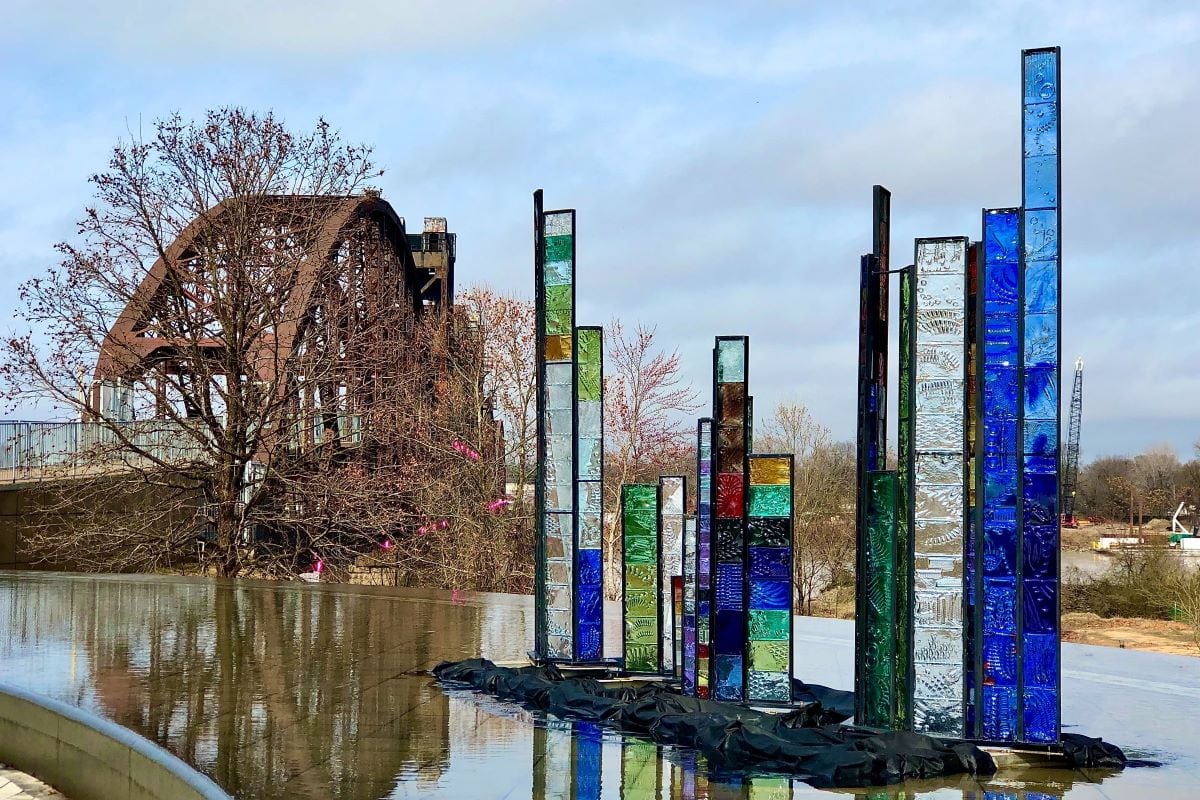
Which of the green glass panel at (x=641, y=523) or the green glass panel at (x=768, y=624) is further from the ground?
the green glass panel at (x=641, y=523)

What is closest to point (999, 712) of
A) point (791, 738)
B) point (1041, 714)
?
point (1041, 714)

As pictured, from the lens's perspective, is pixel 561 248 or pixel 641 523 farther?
pixel 561 248

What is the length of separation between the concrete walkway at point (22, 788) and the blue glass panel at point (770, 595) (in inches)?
167

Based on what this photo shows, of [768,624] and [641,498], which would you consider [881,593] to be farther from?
[641,498]

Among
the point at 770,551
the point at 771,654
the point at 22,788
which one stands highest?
the point at 770,551

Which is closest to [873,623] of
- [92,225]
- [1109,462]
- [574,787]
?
[574,787]

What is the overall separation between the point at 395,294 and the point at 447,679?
64.4 ft

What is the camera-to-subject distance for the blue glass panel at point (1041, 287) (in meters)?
7.07

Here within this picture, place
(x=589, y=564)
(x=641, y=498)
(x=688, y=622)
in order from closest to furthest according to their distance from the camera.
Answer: (x=688, y=622) → (x=641, y=498) → (x=589, y=564)

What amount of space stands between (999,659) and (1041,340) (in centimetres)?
168

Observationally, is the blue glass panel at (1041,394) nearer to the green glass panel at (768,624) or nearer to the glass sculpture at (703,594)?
the green glass panel at (768,624)

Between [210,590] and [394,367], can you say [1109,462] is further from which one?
[210,590]

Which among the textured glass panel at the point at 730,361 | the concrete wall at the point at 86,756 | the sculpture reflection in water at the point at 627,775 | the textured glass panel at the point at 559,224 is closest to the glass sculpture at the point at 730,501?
the textured glass panel at the point at 730,361

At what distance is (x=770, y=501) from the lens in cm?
839
